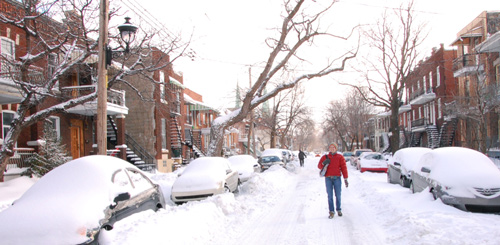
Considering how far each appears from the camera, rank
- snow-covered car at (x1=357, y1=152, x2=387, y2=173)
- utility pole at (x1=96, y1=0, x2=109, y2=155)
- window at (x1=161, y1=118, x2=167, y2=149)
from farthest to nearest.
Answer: window at (x1=161, y1=118, x2=167, y2=149) → snow-covered car at (x1=357, y1=152, x2=387, y2=173) → utility pole at (x1=96, y1=0, x2=109, y2=155)

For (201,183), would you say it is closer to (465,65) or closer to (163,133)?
(163,133)

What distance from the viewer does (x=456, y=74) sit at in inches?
1033

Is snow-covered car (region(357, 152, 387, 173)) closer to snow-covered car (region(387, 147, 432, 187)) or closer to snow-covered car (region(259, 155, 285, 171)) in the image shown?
snow-covered car (region(259, 155, 285, 171))

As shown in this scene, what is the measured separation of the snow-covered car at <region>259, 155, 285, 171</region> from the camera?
939 inches

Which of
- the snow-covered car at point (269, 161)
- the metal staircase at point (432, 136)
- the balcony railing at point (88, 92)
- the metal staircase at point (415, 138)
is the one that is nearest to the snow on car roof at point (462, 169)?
the snow-covered car at point (269, 161)

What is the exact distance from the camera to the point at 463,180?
26.0 ft

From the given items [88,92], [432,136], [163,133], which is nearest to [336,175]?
[88,92]

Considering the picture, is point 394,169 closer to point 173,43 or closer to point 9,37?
point 173,43

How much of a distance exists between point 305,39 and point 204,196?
30.4 ft

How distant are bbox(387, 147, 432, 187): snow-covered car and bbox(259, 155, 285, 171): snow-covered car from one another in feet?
32.0

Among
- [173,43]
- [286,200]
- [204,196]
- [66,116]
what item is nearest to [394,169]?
[286,200]

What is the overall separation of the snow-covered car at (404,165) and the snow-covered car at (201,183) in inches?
249

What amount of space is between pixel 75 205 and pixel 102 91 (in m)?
5.25

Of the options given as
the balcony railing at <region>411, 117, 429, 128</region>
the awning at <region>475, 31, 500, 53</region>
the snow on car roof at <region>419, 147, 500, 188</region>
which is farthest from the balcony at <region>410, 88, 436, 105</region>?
the snow on car roof at <region>419, 147, 500, 188</region>
